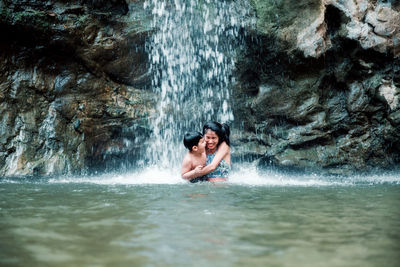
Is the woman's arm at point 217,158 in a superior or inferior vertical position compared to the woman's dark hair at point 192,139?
inferior

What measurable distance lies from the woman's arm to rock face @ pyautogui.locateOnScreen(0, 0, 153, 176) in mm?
3044

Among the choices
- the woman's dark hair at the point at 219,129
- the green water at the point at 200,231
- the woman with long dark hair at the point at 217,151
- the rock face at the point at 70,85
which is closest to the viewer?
the green water at the point at 200,231

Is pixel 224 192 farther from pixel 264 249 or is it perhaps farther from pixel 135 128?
pixel 135 128

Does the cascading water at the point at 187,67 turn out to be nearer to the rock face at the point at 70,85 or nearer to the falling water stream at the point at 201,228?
the rock face at the point at 70,85

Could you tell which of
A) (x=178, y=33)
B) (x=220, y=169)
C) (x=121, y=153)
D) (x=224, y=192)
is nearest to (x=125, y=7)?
(x=178, y=33)

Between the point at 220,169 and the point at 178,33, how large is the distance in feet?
14.0

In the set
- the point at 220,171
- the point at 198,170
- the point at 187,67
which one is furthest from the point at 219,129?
the point at 187,67

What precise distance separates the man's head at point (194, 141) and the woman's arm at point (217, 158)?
342 mm

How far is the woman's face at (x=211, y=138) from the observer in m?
6.77

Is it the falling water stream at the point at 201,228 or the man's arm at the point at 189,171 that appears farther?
the man's arm at the point at 189,171

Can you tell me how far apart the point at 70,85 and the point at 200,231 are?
7.48 meters

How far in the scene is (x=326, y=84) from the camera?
342 inches

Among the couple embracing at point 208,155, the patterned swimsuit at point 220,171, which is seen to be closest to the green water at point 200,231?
the couple embracing at point 208,155

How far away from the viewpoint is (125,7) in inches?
353
